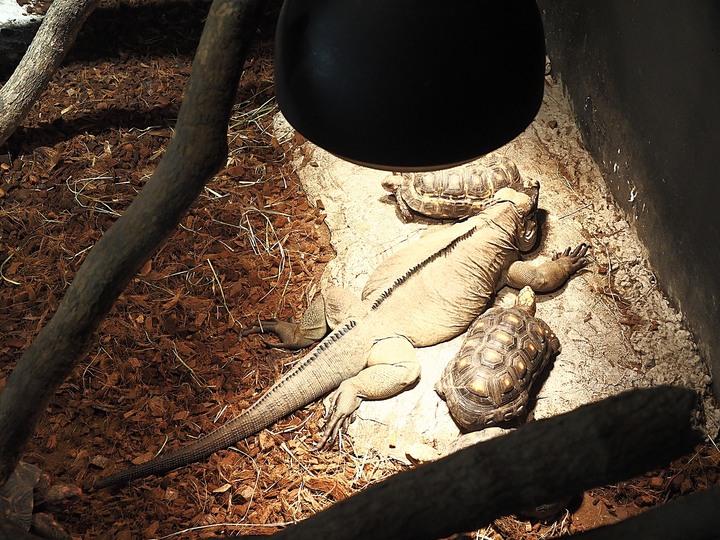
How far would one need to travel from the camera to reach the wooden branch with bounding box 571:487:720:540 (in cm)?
120

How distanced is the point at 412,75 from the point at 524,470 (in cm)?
71

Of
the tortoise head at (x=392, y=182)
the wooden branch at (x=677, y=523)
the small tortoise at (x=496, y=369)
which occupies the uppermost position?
the wooden branch at (x=677, y=523)

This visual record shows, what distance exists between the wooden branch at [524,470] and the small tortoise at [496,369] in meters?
1.96

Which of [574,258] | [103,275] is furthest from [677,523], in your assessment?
[574,258]

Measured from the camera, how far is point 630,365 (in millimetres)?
3586

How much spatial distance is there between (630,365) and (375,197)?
1.80m

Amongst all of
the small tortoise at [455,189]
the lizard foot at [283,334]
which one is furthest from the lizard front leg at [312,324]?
the small tortoise at [455,189]

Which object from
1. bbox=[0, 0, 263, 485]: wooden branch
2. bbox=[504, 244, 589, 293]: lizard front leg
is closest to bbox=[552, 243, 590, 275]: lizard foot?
bbox=[504, 244, 589, 293]: lizard front leg

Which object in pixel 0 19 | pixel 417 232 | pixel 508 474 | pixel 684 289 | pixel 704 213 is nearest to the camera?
pixel 508 474

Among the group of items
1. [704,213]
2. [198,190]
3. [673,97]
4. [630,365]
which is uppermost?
[198,190]

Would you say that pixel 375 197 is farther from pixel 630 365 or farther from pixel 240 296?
pixel 630 365

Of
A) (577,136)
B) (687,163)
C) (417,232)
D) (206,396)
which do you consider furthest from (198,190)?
(577,136)

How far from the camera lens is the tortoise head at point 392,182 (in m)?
4.31

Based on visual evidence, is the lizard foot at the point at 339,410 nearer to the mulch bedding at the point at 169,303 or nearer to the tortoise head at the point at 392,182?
the mulch bedding at the point at 169,303
